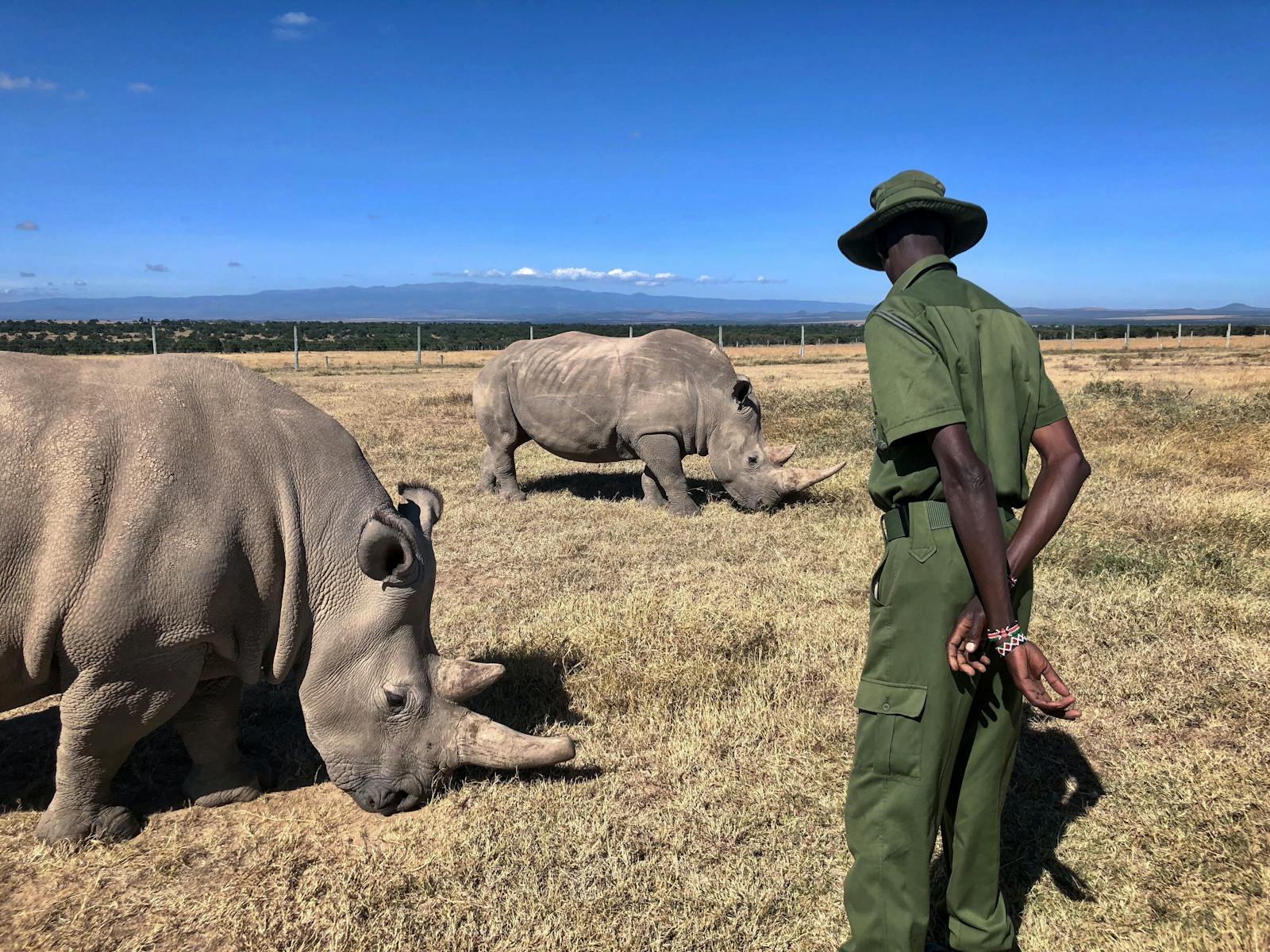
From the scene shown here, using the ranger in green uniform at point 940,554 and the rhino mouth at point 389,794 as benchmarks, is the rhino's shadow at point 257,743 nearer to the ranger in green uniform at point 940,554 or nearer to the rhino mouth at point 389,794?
the rhino mouth at point 389,794

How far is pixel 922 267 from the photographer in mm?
2568


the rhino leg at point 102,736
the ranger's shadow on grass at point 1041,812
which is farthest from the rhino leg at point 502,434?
the ranger's shadow on grass at point 1041,812

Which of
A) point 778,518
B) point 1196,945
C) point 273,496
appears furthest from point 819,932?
point 778,518

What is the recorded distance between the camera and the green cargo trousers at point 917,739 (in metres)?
2.45

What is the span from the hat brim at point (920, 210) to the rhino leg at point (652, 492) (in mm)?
7019

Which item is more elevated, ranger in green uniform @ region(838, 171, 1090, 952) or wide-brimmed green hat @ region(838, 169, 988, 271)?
wide-brimmed green hat @ region(838, 169, 988, 271)

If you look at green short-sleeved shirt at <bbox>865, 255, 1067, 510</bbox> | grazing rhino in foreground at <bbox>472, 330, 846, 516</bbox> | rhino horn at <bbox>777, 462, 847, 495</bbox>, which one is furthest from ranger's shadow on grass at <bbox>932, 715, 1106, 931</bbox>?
grazing rhino in foreground at <bbox>472, 330, 846, 516</bbox>

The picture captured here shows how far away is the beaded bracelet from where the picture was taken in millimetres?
2322

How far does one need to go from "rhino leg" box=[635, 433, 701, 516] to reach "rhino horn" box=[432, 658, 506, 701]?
5.75m

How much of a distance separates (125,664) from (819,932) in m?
2.85

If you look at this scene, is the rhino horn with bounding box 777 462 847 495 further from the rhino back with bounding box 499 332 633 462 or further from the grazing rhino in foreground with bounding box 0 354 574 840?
the grazing rhino in foreground with bounding box 0 354 574 840

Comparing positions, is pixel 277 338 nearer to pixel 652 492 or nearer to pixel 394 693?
pixel 652 492

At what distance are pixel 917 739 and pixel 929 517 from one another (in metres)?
0.65

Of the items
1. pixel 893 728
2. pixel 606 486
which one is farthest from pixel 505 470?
pixel 893 728
